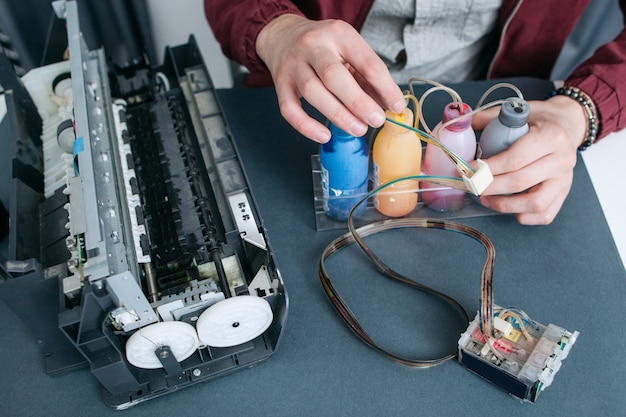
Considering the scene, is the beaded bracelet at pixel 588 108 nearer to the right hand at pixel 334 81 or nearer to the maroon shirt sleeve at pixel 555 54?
the maroon shirt sleeve at pixel 555 54

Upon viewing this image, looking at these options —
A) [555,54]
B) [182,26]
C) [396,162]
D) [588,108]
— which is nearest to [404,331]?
[396,162]

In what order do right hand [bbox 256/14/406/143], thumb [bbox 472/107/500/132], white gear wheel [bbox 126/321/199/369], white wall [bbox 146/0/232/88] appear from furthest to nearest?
white wall [bbox 146/0/232/88]
thumb [bbox 472/107/500/132]
right hand [bbox 256/14/406/143]
white gear wheel [bbox 126/321/199/369]

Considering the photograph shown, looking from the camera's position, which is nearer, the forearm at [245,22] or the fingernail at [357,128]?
the fingernail at [357,128]

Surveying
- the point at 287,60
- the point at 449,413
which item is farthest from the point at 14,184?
the point at 449,413

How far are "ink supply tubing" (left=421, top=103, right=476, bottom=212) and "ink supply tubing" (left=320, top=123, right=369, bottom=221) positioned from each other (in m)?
0.15

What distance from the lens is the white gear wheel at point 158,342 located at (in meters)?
0.95

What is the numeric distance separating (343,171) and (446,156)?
233 millimetres

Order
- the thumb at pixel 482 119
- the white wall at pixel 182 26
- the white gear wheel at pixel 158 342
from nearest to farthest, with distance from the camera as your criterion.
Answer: the white gear wheel at pixel 158 342 < the thumb at pixel 482 119 < the white wall at pixel 182 26

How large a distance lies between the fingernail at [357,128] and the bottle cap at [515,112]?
0.31 m

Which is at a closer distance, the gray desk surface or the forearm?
the gray desk surface

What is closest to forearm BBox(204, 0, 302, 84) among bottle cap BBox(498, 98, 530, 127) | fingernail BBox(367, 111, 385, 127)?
fingernail BBox(367, 111, 385, 127)

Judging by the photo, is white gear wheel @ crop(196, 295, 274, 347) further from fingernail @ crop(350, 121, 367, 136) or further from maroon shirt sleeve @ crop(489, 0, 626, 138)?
maroon shirt sleeve @ crop(489, 0, 626, 138)

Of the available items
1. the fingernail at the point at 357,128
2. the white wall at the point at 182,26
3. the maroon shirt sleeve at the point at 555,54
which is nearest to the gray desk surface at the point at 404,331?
the maroon shirt sleeve at the point at 555,54

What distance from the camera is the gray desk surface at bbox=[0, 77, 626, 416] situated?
1.04 meters
